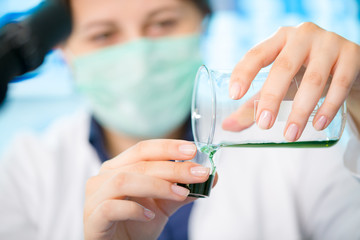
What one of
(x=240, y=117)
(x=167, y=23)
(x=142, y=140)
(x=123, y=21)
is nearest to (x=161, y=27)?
(x=167, y=23)

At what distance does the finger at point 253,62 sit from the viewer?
0.56 metres

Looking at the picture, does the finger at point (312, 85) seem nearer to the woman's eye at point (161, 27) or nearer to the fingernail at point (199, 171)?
the fingernail at point (199, 171)

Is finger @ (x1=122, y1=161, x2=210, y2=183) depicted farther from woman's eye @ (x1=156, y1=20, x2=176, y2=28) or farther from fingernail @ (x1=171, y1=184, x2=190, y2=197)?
woman's eye @ (x1=156, y1=20, x2=176, y2=28)

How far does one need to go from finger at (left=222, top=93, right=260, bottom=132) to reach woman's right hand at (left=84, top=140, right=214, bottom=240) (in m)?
0.08

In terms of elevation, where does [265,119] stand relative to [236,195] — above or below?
above

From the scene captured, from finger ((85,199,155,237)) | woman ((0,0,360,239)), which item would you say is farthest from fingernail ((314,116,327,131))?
woman ((0,0,360,239))

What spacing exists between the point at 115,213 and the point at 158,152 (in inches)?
5.4

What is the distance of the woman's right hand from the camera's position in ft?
1.87

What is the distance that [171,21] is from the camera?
4.19 ft

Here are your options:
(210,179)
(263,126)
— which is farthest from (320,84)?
(210,179)

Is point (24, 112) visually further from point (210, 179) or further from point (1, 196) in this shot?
point (210, 179)

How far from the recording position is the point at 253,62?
23.9 inches

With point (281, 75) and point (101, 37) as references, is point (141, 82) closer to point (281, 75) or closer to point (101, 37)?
point (101, 37)

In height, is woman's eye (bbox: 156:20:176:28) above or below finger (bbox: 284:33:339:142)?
below
